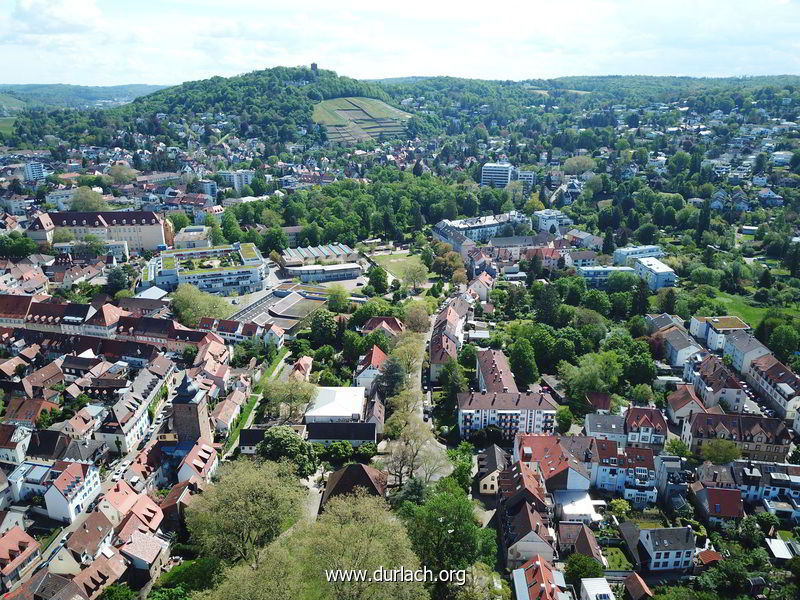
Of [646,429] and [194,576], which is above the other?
[194,576]

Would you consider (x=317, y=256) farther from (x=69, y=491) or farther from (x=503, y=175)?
(x=503, y=175)

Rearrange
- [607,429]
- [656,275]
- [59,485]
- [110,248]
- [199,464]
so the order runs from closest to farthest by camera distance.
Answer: [59,485]
[199,464]
[607,429]
[656,275]
[110,248]

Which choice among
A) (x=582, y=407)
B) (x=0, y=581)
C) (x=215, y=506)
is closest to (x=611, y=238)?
(x=582, y=407)

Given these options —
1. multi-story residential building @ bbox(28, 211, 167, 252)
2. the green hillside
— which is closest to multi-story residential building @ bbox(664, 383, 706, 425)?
multi-story residential building @ bbox(28, 211, 167, 252)

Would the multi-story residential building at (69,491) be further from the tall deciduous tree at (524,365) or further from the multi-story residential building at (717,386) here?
the multi-story residential building at (717,386)

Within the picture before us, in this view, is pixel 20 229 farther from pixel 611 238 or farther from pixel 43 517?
pixel 611 238

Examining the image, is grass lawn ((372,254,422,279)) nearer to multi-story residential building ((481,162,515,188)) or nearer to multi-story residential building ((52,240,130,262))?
multi-story residential building ((52,240,130,262))

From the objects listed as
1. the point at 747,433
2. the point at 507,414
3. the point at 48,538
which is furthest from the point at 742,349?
the point at 48,538
